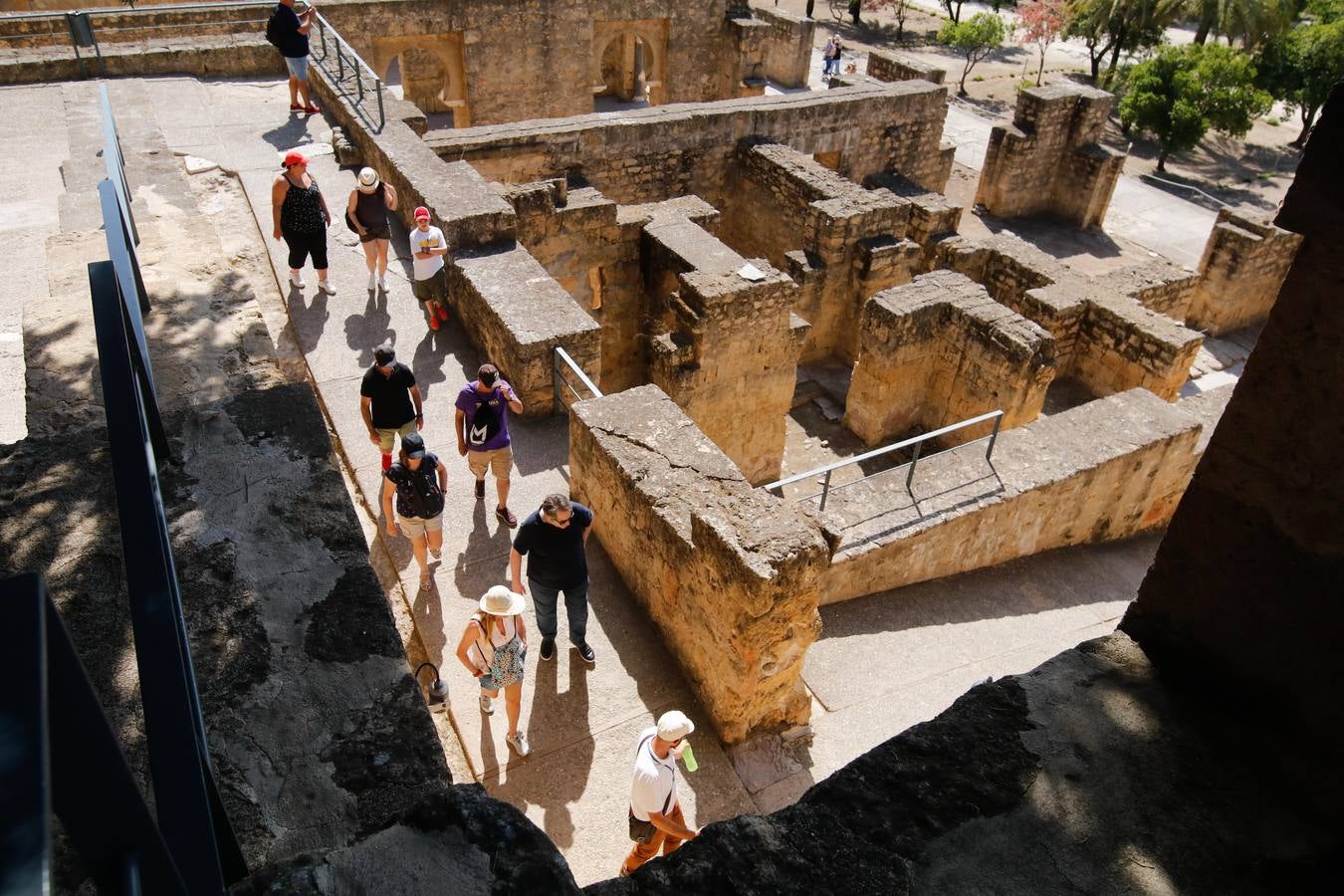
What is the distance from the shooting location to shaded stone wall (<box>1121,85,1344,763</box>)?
2.10m

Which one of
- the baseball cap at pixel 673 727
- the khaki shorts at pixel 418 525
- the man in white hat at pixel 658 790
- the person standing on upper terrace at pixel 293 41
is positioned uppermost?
the person standing on upper terrace at pixel 293 41

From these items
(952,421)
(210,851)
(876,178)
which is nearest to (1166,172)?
(876,178)

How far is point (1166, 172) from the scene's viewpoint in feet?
80.8

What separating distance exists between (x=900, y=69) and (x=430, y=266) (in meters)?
13.4

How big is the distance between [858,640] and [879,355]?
489 centimetres

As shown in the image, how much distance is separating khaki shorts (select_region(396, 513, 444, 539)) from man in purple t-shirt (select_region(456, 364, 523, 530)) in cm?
63

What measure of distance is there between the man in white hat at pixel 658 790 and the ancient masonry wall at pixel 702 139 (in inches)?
362

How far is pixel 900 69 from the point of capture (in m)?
18.4

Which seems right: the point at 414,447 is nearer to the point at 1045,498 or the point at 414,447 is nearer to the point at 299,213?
the point at 299,213

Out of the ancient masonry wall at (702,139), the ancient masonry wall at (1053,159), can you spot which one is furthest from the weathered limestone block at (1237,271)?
the ancient masonry wall at (702,139)

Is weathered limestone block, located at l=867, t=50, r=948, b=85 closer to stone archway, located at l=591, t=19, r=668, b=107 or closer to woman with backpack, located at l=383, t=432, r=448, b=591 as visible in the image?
stone archway, located at l=591, t=19, r=668, b=107

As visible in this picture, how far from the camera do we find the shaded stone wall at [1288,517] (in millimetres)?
2098

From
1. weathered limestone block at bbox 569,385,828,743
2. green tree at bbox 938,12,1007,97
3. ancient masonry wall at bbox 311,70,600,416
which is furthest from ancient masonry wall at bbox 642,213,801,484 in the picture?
green tree at bbox 938,12,1007,97

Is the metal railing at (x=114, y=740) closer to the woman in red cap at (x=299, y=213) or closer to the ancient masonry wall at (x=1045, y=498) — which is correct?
the ancient masonry wall at (x=1045, y=498)
